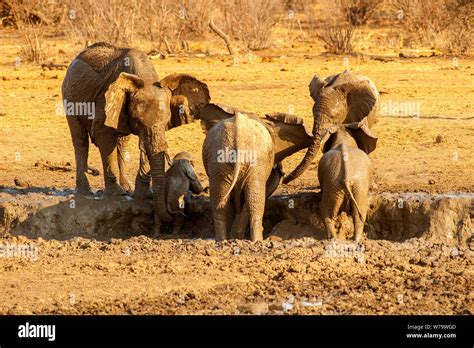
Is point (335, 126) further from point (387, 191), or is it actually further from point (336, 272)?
point (336, 272)

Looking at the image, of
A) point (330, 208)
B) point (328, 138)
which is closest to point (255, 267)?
point (330, 208)

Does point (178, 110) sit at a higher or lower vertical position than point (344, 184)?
higher

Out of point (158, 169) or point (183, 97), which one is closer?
point (158, 169)

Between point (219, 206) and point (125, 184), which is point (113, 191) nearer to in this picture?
point (125, 184)

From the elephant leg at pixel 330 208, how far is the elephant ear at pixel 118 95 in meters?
1.85

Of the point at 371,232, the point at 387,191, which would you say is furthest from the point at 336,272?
the point at 387,191

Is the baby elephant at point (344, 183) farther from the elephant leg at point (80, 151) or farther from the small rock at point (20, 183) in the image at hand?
the small rock at point (20, 183)

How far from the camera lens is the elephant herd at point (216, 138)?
34.4ft

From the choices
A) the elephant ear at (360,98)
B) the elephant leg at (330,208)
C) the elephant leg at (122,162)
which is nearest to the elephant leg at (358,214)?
the elephant leg at (330,208)

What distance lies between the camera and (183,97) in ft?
36.7

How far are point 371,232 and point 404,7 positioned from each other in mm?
14816

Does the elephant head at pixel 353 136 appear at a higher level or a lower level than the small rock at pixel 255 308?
higher

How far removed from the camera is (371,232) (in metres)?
11.1

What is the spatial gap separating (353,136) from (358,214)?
1.10 m
